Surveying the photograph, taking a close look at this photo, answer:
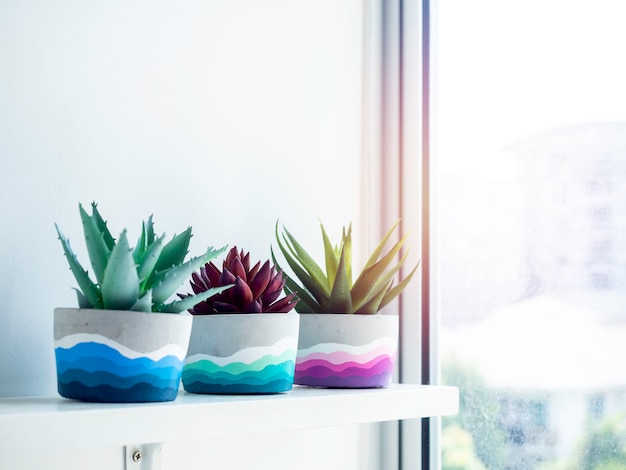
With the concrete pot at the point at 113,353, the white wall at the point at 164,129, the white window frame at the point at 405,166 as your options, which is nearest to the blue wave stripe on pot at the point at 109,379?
the concrete pot at the point at 113,353

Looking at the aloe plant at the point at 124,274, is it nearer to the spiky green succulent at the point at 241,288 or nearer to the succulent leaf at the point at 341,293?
the spiky green succulent at the point at 241,288

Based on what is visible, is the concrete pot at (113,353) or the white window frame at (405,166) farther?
the white window frame at (405,166)

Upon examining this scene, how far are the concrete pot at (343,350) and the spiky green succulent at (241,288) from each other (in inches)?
3.2

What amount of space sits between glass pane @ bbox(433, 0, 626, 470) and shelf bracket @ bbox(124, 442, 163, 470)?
A: 435 mm

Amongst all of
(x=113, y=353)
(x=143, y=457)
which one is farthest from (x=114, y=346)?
(x=143, y=457)

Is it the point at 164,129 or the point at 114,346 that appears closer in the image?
the point at 114,346

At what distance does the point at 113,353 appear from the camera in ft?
2.14

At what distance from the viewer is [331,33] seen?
110 centimetres

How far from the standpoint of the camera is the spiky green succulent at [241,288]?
2.52 feet

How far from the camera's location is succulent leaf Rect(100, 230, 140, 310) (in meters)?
0.64

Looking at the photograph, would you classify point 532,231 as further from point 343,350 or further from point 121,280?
point 121,280

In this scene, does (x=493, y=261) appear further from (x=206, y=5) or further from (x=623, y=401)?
(x=206, y=5)

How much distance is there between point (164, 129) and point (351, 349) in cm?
30

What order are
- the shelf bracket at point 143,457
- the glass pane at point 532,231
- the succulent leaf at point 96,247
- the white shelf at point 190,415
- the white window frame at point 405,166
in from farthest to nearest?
the white window frame at point 405,166 < the glass pane at point 532,231 < the shelf bracket at point 143,457 < the succulent leaf at point 96,247 < the white shelf at point 190,415
